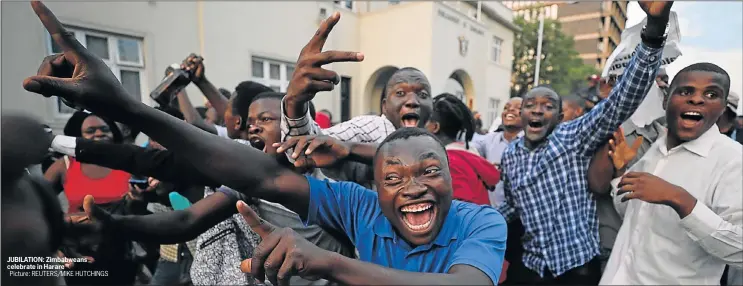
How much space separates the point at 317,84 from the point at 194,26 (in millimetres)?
7684

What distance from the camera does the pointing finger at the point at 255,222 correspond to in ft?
2.76

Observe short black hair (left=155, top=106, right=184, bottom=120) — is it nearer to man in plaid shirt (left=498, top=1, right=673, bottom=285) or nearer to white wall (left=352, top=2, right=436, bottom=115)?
man in plaid shirt (left=498, top=1, right=673, bottom=285)

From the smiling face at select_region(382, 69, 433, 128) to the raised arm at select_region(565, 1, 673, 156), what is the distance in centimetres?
92

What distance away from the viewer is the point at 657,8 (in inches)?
54.6

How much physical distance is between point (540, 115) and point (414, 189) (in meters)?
1.75

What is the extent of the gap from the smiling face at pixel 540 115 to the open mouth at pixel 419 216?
1.59m

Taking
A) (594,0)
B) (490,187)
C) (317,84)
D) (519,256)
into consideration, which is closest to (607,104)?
(594,0)

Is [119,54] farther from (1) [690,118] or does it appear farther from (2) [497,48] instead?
(2) [497,48]

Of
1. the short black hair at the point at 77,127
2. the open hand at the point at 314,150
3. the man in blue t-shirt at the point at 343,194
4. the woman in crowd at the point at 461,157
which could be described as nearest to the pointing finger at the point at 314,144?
the open hand at the point at 314,150

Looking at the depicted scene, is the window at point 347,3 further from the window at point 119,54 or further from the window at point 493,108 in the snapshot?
the window at point 493,108

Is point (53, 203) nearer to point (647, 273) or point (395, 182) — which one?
point (395, 182)

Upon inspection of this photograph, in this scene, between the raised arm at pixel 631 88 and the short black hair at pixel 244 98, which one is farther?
the short black hair at pixel 244 98

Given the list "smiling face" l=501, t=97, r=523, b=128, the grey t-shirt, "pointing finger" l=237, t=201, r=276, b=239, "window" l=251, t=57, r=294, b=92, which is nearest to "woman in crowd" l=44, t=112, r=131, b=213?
the grey t-shirt

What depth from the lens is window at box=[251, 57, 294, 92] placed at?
898 cm
